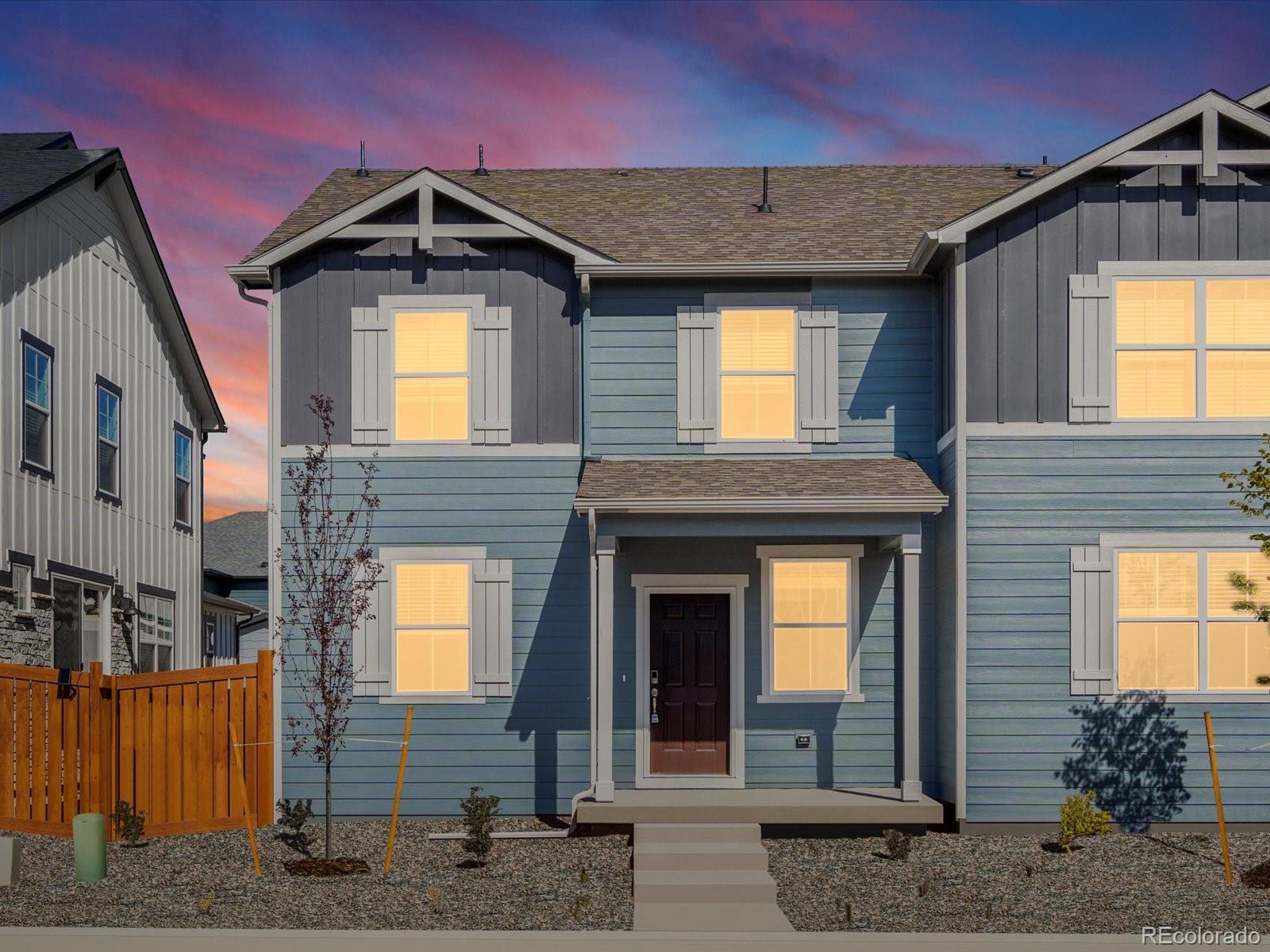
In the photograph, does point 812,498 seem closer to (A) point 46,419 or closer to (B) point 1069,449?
(B) point 1069,449

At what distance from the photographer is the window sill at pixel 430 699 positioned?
14.3 m

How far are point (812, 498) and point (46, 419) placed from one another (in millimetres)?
8730

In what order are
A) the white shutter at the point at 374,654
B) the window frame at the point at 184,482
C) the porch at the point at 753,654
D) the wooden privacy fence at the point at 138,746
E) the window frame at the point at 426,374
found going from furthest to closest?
1. the window frame at the point at 184,482
2. the window frame at the point at 426,374
3. the white shutter at the point at 374,654
4. the porch at the point at 753,654
5. the wooden privacy fence at the point at 138,746

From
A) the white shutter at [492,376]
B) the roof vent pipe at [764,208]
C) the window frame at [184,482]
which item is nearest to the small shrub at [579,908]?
the white shutter at [492,376]

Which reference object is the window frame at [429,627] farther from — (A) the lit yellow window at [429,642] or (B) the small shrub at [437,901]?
(B) the small shrub at [437,901]

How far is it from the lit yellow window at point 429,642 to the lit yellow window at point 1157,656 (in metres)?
6.41

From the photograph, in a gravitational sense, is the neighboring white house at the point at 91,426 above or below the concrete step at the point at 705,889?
above

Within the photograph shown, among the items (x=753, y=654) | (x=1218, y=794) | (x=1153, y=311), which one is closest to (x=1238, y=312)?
(x=1153, y=311)

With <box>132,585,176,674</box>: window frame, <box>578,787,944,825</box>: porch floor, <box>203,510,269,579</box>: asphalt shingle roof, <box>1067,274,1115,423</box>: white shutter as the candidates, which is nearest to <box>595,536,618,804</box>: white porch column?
<box>578,787,944,825</box>: porch floor

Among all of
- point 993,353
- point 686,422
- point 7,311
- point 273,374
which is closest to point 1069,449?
point 993,353

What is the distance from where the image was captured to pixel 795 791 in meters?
14.0

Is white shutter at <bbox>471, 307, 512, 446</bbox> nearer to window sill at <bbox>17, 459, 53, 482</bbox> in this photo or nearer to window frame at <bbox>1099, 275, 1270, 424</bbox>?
window sill at <bbox>17, 459, 53, 482</bbox>

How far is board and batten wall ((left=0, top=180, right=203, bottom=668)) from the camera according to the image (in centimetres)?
1507

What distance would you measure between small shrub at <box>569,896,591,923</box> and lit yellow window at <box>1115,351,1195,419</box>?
692cm
